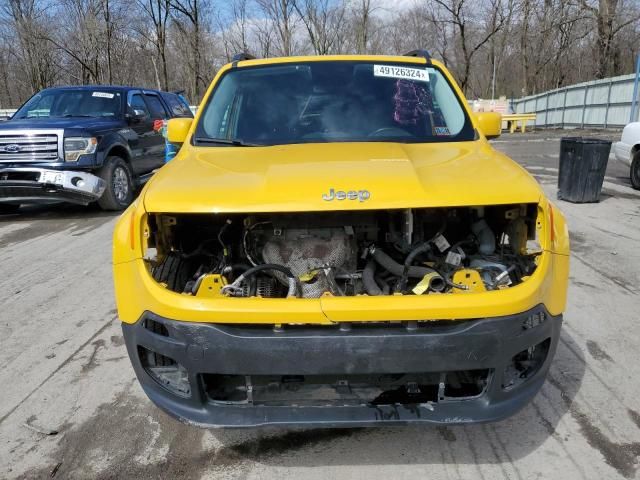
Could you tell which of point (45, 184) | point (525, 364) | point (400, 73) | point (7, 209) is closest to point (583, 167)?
point (400, 73)

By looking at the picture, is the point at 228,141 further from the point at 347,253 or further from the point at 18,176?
the point at 18,176

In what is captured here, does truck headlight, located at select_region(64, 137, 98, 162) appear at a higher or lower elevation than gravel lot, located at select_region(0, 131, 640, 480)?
higher

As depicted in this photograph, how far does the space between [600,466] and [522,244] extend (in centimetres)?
106

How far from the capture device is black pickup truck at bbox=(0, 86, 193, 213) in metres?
7.51

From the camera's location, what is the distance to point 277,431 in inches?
107

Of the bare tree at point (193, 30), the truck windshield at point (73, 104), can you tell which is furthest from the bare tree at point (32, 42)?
the truck windshield at point (73, 104)

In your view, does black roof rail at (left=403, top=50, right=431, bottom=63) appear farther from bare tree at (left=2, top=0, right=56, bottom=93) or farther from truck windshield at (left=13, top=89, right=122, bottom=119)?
bare tree at (left=2, top=0, right=56, bottom=93)

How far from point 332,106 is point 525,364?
204 centimetres

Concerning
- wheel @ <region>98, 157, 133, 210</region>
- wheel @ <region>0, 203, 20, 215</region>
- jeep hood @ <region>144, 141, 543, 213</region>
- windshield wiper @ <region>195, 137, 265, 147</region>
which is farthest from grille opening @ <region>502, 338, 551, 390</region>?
wheel @ <region>0, 203, 20, 215</region>

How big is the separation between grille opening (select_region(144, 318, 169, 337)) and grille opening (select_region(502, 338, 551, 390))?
56.2 inches

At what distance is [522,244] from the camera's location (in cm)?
266

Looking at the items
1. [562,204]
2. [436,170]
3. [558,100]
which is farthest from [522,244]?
[558,100]

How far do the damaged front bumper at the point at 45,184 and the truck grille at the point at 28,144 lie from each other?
0.17 metres

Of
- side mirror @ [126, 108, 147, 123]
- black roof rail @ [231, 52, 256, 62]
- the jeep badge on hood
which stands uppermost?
black roof rail @ [231, 52, 256, 62]
